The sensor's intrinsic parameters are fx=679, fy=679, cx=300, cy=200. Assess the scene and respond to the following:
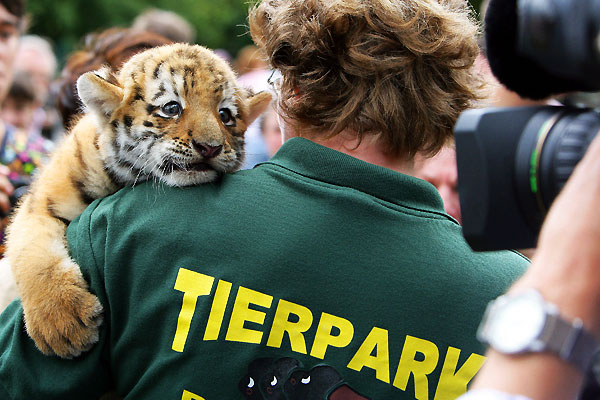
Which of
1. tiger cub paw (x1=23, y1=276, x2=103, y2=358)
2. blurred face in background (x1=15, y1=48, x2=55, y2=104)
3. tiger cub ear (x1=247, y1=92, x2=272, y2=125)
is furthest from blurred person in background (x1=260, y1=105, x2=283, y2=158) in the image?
tiger cub paw (x1=23, y1=276, x2=103, y2=358)

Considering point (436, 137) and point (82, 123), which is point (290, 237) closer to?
point (436, 137)

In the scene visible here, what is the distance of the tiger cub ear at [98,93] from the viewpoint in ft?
7.55

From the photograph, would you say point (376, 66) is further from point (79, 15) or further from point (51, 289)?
point (79, 15)

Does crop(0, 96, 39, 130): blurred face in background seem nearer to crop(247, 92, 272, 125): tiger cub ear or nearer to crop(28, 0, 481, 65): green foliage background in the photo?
crop(247, 92, 272, 125): tiger cub ear

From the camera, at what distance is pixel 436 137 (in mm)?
1997

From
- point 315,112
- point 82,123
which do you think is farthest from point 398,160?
point 82,123

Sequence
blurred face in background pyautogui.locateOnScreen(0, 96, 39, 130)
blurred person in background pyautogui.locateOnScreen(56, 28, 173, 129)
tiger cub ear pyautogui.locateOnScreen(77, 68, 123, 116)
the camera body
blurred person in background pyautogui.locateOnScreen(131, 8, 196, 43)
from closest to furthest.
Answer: the camera body, tiger cub ear pyautogui.locateOnScreen(77, 68, 123, 116), blurred person in background pyautogui.locateOnScreen(56, 28, 173, 129), blurred person in background pyautogui.locateOnScreen(131, 8, 196, 43), blurred face in background pyautogui.locateOnScreen(0, 96, 39, 130)

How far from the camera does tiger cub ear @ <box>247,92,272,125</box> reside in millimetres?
2600

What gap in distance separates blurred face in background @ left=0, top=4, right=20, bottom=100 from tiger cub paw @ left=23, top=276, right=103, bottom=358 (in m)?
2.38

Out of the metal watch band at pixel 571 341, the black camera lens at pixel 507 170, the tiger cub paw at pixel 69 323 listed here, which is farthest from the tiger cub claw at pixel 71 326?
the metal watch band at pixel 571 341

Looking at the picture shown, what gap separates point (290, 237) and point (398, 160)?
452mm

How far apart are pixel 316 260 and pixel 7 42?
2.99 m

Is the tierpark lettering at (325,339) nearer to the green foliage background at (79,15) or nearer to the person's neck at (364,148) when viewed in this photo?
the person's neck at (364,148)

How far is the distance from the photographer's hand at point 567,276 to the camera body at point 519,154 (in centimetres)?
13
